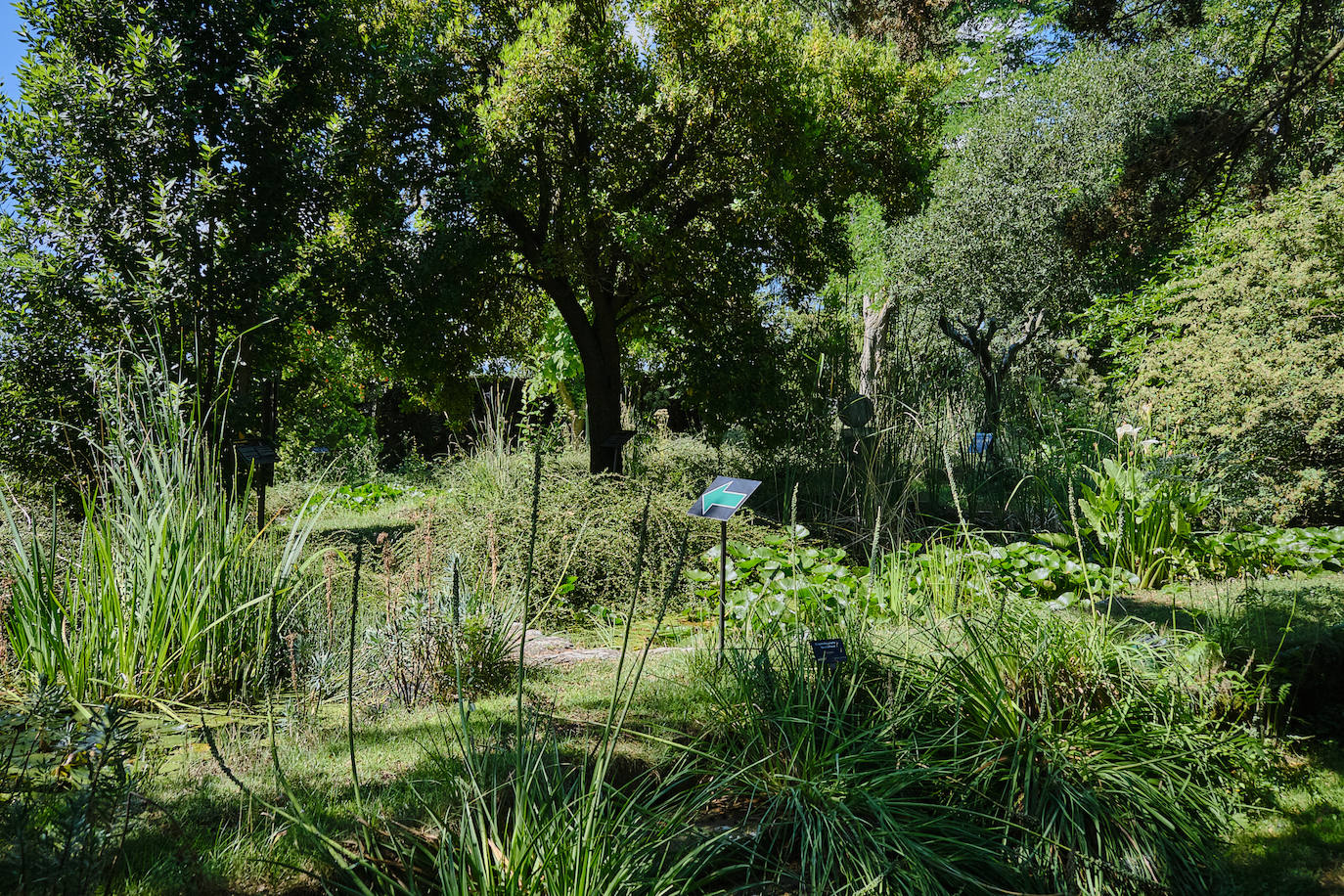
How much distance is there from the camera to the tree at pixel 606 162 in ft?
23.7

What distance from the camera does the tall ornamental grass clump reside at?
3.04 m

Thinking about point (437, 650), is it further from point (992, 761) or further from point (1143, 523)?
point (1143, 523)

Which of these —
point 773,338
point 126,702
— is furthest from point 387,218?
point 126,702

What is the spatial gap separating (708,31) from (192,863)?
7.35 meters

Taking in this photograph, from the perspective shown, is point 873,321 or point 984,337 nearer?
point 984,337

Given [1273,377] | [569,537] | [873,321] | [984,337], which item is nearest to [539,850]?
[569,537]

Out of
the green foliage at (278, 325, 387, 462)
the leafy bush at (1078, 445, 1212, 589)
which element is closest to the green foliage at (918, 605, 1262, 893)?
the leafy bush at (1078, 445, 1212, 589)

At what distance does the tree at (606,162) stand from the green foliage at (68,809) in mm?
5186

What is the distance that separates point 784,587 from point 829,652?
1586 mm

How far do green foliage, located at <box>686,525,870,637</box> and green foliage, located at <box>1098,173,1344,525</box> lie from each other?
2.95 m

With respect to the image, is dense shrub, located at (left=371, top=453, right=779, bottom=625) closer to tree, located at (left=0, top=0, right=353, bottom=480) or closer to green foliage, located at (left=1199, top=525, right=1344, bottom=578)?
tree, located at (left=0, top=0, right=353, bottom=480)

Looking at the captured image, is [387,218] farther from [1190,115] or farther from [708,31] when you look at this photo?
[1190,115]

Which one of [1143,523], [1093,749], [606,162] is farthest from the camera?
[606,162]

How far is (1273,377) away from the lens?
A: 5.68m
